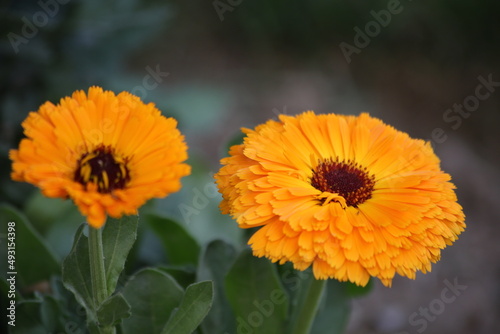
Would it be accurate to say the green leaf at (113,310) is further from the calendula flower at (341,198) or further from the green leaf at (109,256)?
the calendula flower at (341,198)

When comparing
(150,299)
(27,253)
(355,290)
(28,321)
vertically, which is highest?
(27,253)

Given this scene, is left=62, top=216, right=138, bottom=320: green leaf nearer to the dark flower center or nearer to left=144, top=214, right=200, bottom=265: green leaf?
the dark flower center

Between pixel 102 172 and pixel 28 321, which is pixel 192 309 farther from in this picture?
pixel 28 321

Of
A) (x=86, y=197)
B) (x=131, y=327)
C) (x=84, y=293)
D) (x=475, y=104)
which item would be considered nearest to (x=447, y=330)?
(x=475, y=104)

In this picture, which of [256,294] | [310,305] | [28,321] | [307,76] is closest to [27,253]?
[28,321]

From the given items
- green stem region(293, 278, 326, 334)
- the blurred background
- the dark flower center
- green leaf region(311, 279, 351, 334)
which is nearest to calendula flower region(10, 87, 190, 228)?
the dark flower center

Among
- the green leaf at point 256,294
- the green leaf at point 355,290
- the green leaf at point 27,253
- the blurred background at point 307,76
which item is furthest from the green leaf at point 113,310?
the blurred background at point 307,76
